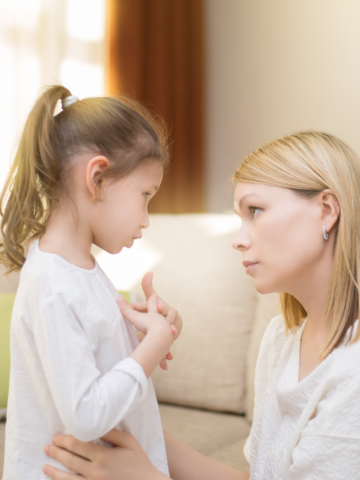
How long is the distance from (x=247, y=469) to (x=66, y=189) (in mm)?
869

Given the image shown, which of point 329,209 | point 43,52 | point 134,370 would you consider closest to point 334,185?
point 329,209

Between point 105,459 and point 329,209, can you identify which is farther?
point 329,209

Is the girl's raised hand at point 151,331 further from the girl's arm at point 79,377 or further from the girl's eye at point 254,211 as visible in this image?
the girl's eye at point 254,211

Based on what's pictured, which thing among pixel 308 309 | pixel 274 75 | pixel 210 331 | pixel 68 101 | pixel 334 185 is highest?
pixel 274 75

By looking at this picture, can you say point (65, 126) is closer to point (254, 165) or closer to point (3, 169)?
point (254, 165)

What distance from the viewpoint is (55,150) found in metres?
0.87

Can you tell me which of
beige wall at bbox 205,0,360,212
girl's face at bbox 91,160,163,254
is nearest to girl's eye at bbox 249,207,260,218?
girl's face at bbox 91,160,163,254

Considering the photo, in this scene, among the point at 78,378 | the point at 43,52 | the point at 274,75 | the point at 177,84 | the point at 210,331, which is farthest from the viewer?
the point at 177,84

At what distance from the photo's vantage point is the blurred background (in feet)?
7.41

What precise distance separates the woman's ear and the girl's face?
35 cm

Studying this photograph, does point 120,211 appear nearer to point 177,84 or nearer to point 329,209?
point 329,209

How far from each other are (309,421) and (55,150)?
2.22ft

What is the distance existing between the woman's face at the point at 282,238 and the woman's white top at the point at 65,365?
300 mm

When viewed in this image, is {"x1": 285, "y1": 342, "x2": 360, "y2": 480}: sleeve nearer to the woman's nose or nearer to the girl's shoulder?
Result: the woman's nose
